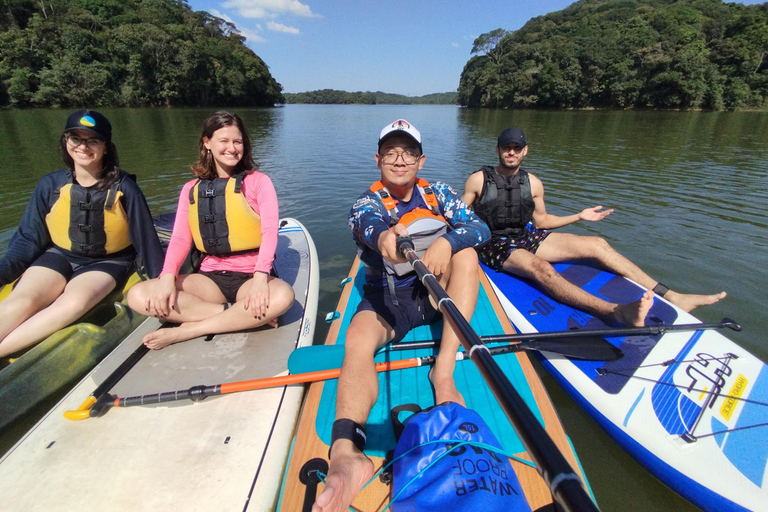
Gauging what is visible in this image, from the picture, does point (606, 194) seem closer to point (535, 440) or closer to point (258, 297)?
point (258, 297)

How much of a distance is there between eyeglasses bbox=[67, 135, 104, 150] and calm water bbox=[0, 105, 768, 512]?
271cm

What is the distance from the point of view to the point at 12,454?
1932 millimetres

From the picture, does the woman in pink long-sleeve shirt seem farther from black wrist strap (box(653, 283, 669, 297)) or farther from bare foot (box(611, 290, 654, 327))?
black wrist strap (box(653, 283, 669, 297))

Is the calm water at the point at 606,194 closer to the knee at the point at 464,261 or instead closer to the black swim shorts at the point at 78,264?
the knee at the point at 464,261

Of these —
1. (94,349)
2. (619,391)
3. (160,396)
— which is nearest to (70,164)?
(94,349)

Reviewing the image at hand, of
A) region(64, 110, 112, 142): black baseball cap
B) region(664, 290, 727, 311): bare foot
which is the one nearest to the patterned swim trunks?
region(664, 290, 727, 311): bare foot

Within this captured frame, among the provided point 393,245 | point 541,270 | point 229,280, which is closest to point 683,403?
point 541,270

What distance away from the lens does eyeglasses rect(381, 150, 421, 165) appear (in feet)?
8.36

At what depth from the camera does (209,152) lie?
9.75 feet

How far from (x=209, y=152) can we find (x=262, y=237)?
0.85 m

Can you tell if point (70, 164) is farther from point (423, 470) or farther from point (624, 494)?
point (624, 494)

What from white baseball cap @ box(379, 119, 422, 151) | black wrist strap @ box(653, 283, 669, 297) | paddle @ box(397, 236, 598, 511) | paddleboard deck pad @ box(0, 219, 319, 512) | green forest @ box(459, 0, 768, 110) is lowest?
paddleboard deck pad @ box(0, 219, 319, 512)

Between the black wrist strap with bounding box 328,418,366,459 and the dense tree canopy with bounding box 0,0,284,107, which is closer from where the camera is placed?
the black wrist strap with bounding box 328,418,366,459

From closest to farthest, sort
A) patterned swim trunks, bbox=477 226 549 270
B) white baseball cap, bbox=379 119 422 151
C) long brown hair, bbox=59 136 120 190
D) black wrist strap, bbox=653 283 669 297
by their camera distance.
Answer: white baseball cap, bbox=379 119 422 151 < long brown hair, bbox=59 136 120 190 < black wrist strap, bbox=653 283 669 297 < patterned swim trunks, bbox=477 226 549 270
